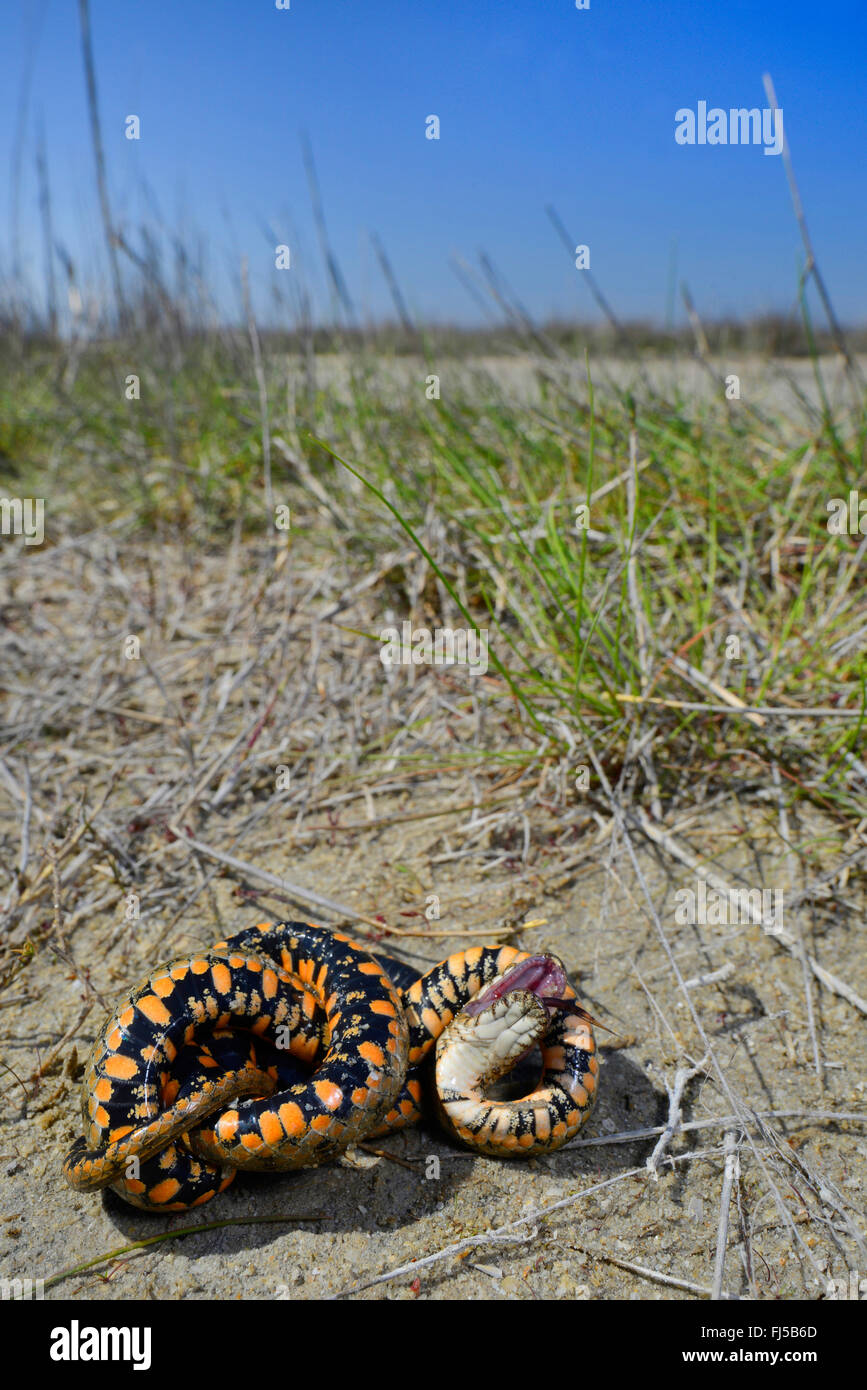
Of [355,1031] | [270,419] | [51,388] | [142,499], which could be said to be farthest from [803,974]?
[51,388]

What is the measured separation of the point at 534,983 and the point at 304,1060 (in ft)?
2.16

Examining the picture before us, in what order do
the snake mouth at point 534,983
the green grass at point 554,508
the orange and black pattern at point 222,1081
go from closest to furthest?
the orange and black pattern at point 222,1081 < the snake mouth at point 534,983 < the green grass at point 554,508

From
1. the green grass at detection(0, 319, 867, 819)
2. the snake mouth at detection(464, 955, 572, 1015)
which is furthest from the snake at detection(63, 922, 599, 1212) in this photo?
the green grass at detection(0, 319, 867, 819)

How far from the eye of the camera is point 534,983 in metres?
2.38

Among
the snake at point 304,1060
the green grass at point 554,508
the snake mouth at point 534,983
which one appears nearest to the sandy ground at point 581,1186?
the snake at point 304,1060

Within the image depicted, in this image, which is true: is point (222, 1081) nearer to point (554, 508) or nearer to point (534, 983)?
point (534, 983)

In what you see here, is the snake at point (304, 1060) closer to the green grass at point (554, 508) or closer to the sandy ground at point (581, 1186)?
the sandy ground at point (581, 1186)

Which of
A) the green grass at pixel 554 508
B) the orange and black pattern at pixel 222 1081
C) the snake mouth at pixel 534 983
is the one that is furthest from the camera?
the green grass at pixel 554 508

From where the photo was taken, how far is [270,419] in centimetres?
534

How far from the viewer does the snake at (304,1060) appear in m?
2.05

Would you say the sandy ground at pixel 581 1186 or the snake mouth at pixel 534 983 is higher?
the snake mouth at pixel 534 983

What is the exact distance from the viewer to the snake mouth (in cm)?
236

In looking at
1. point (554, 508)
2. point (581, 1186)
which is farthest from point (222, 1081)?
point (554, 508)

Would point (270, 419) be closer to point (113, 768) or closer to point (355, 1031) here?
point (113, 768)
